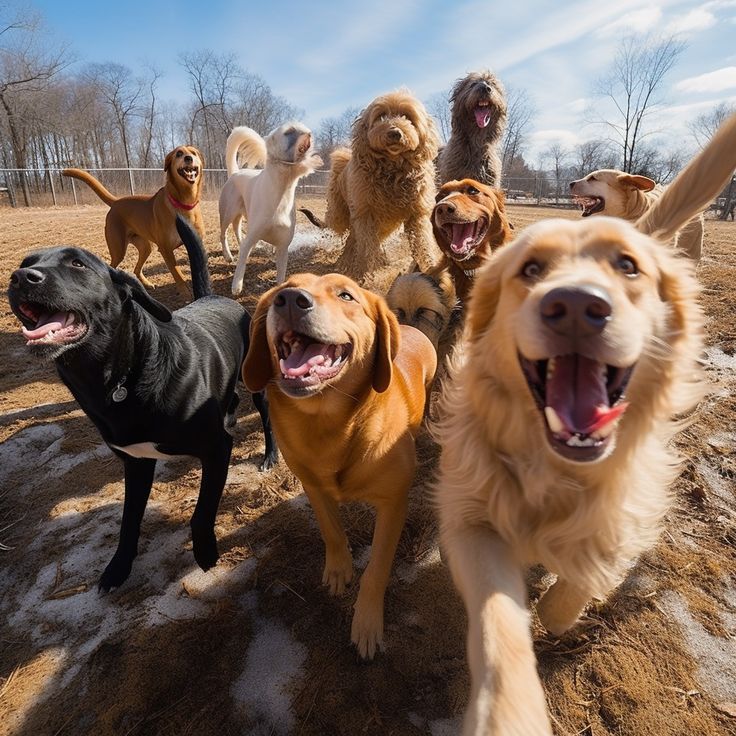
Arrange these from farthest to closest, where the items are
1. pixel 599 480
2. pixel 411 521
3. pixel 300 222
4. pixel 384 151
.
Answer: pixel 300 222 → pixel 384 151 → pixel 411 521 → pixel 599 480

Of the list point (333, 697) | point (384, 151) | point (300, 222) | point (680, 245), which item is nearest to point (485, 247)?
point (680, 245)

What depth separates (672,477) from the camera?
6.43ft

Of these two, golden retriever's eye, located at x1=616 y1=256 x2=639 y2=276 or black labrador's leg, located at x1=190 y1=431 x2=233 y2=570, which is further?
black labrador's leg, located at x1=190 y1=431 x2=233 y2=570

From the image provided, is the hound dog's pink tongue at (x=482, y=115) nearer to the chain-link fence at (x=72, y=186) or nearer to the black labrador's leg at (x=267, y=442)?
the black labrador's leg at (x=267, y=442)

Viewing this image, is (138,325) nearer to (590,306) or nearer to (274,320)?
(274,320)

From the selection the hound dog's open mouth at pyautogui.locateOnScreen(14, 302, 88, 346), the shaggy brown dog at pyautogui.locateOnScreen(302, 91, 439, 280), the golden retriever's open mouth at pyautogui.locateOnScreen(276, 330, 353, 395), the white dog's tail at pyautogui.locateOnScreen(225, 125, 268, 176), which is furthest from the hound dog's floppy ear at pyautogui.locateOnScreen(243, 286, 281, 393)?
the white dog's tail at pyautogui.locateOnScreen(225, 125, 268, 176)

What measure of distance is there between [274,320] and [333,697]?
160 centimetres

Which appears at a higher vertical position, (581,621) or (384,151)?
(384,151)

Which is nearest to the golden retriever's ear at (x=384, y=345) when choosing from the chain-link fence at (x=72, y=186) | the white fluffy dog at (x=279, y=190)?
the white fluffy dog at (x=279, y=190)

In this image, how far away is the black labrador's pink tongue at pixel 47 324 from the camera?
6.53ft

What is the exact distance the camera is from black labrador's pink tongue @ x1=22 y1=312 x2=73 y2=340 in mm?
1990

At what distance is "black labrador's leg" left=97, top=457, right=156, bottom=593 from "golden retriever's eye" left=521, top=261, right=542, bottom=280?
7.11 ft

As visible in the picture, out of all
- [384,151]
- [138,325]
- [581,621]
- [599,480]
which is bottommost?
[581,621]

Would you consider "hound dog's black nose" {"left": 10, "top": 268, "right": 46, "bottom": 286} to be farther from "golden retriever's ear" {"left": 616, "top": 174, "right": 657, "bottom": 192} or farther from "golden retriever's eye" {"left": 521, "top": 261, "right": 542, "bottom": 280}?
"golden retriever's ear" {"left": 616, "top": 174, "right": 657, "bottom": 192}
